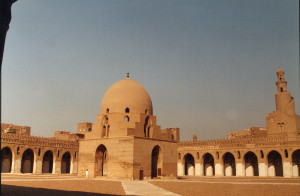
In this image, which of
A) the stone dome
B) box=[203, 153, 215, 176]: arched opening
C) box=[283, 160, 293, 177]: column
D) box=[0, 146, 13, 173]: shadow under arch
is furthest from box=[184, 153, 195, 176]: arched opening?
box=[0, 146, 13, 173]: shadow under arch

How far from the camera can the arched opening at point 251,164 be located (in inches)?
1436

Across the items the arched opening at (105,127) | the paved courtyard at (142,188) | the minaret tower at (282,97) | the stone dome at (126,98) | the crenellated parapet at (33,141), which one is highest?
the minaret tower at (282,97)

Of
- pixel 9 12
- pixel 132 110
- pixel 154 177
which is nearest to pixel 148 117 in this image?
pixel 132 110

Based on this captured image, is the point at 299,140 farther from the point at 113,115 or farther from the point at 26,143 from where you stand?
the point at 26,143

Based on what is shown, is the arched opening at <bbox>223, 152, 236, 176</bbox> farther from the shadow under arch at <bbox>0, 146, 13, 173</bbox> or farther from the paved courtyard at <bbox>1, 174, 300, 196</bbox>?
the shadow under arch at <bbox>0, 146, 13, 173</bbox>

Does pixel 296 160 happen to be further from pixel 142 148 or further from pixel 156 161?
Answer: pixel 142 148

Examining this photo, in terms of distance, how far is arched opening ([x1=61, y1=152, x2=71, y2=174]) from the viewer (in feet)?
132

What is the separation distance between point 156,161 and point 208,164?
1748 centimetres

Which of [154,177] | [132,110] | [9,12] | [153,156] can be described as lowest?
[154,177]

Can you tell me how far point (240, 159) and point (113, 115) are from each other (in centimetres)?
1881

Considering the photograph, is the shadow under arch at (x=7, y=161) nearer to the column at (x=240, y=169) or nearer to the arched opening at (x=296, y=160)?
the column at (x=240, y=169)

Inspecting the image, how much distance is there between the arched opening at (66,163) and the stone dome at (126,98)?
1748 cm

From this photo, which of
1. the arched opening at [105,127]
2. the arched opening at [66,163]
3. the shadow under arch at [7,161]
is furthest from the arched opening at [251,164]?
the shadow under arch at [7,161]

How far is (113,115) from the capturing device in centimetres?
2480
